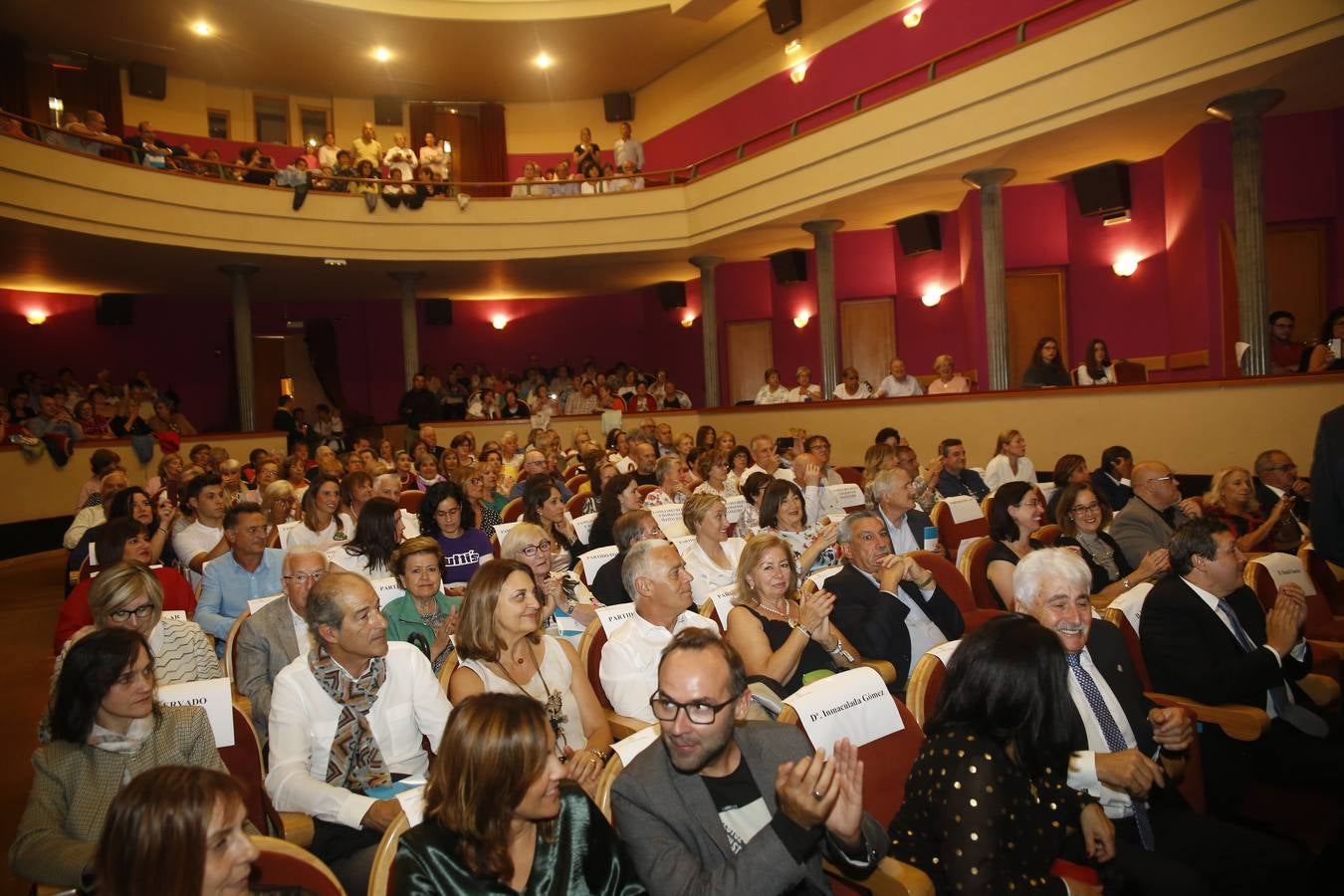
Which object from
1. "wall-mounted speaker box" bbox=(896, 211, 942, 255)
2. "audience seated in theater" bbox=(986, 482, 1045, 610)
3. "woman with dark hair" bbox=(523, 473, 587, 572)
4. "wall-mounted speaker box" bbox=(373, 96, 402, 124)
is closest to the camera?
"audience seated in theater" bbox=(986, 482, 1045, 610)

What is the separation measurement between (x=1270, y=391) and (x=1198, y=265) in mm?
2540

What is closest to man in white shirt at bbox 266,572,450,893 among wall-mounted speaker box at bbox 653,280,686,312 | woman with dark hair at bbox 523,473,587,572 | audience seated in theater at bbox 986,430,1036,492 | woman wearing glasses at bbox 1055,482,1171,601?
woman with dark hair at bbox 523,473,587,572

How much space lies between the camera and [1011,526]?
4000 mm

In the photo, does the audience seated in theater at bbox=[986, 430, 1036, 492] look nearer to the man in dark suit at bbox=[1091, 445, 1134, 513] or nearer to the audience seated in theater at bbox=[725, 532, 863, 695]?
the man in dark suit at bbox=[1091, 445, 1134, 513]

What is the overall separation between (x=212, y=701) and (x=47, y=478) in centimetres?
897

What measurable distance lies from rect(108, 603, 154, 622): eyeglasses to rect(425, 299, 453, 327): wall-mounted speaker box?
46.7ft

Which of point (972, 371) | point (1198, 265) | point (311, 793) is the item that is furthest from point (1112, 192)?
point (311, 793)

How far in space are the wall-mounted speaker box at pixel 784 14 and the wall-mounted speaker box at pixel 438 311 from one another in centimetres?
758

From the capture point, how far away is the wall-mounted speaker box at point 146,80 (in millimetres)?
13367

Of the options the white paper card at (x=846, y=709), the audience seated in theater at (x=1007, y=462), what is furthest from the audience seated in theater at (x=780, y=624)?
the audience seated in theater at (x=1007, y=462)

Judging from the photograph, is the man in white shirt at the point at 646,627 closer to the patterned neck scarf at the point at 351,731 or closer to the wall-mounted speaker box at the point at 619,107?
the patterned neck scarf at the point at 351,731

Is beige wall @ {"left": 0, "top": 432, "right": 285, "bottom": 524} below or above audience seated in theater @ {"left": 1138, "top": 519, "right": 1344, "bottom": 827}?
above

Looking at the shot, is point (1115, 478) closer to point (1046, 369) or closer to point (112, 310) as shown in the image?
point (1046, 369)

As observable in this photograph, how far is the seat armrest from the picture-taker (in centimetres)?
268
